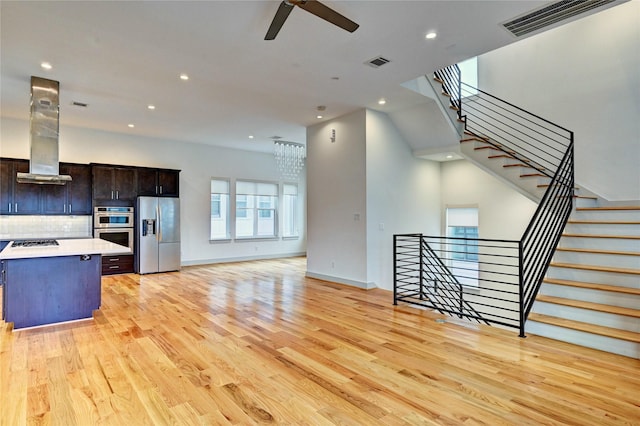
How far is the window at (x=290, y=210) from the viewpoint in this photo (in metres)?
10.6

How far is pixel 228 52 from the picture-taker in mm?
3934

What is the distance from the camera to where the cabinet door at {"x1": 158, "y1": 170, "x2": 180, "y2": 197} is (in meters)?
7.91

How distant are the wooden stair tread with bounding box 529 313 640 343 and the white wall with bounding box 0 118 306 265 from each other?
24.6 feet

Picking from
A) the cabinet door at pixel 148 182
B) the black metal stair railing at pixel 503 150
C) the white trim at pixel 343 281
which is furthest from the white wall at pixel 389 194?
the cabinet door at pixel 148 182

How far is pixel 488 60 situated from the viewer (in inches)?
275

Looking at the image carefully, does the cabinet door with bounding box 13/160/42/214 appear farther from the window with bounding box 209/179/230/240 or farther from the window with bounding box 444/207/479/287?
the window with bounding box 444/207/479/287

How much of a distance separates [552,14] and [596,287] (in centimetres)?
280

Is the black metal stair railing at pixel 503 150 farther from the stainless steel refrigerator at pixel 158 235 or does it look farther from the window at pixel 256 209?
the stainless steel refrigerator at pixel 158 235

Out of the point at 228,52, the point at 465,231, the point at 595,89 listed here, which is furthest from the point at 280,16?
the point at 465,231

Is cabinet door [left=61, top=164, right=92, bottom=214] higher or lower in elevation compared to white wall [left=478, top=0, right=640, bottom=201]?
lower

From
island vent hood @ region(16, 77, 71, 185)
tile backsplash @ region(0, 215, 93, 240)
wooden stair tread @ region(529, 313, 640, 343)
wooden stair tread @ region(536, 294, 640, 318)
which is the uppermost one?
island vent hood @ region(16, 77, 71, 185)

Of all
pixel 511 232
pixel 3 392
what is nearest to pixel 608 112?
pixel 511 232

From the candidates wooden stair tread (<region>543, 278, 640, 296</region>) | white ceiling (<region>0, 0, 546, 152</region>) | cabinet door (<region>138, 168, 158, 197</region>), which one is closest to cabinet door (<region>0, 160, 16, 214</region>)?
white ceiling (<region>0, 0, 546, 152</region>)

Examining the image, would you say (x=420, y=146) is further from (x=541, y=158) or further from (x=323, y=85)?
(x=323, y=85)
